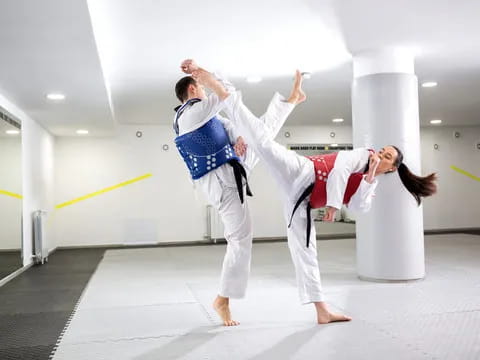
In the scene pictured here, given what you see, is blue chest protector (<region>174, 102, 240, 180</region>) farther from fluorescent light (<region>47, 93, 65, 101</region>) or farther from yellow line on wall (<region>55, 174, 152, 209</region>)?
yellow line on wall (<region>55, 174, 152, 209</region>)

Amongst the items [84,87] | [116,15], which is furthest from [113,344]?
[84,87]

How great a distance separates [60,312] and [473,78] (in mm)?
6749

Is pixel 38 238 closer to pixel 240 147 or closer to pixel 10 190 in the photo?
pixel 10 190

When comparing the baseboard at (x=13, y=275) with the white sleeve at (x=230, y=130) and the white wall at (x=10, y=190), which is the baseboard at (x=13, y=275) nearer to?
the white wall at (x=10, y=190)

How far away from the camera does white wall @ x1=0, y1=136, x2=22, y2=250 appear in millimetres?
5909

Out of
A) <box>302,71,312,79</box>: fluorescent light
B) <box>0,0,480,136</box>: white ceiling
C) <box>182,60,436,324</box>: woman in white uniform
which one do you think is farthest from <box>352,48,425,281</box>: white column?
<box>182,60,436,324</box>: woman in white uniform

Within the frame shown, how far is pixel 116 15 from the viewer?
434cm

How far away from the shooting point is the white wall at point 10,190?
19.4 ft

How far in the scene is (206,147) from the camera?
3.41 meters

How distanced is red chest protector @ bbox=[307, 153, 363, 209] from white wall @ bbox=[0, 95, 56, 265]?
4.74 meters

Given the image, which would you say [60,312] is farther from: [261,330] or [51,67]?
[51,67]

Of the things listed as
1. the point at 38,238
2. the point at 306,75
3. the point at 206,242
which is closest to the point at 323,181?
the point at 306,75

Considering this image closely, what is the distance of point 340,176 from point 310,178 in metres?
0.22

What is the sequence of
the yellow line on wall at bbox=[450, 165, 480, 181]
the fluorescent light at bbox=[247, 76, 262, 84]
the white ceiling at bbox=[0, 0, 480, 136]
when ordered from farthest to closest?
the yellow line on wall at bbox=[450, 165, 480, 181] → the fluorescent light at bbox=[247, 76, 262, 84] → the white ceiling at bbox=[0, 0, 480, 136]
